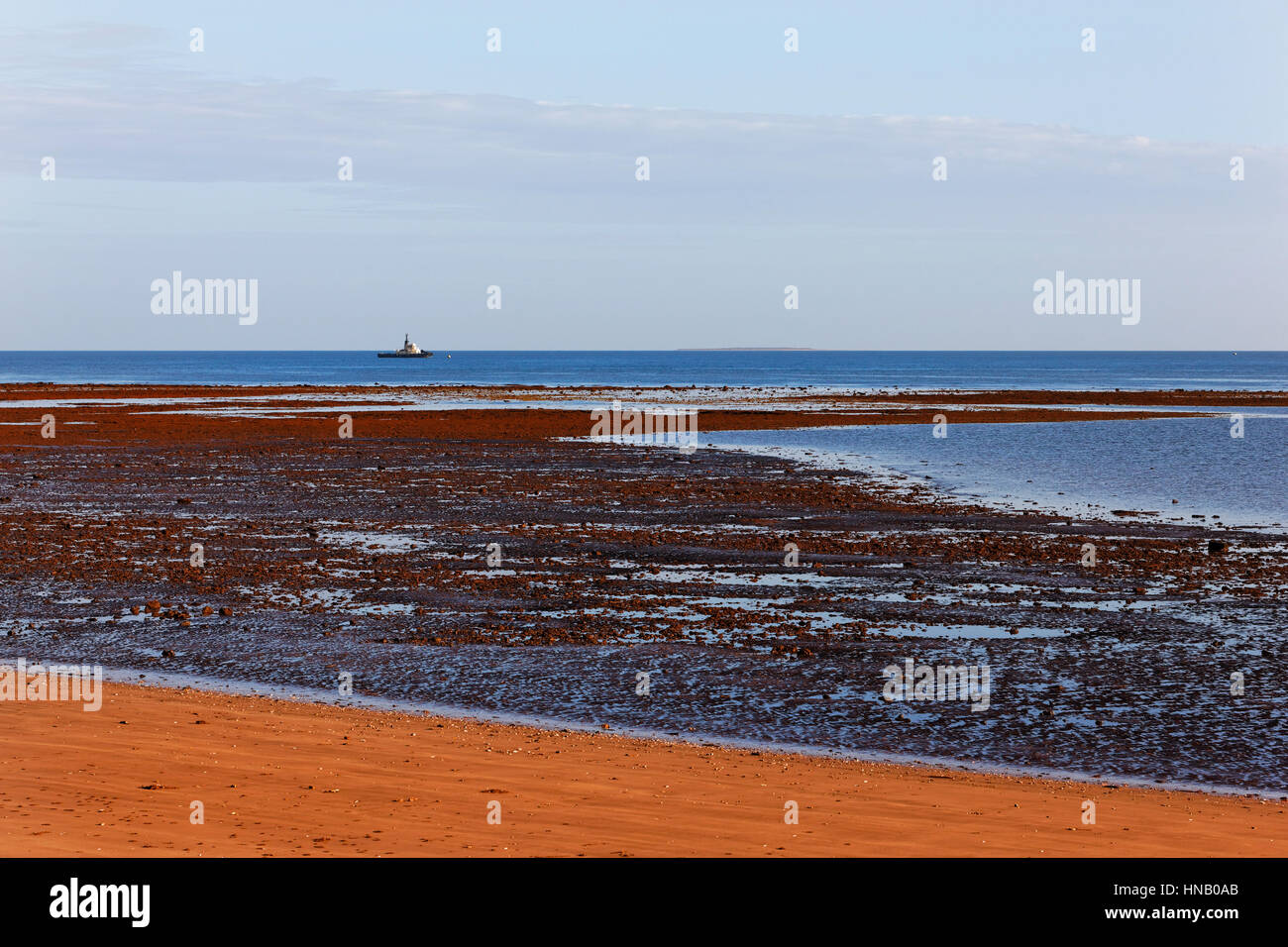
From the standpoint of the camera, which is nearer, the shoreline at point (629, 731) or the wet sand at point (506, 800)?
the wet sand at point (506, 800)

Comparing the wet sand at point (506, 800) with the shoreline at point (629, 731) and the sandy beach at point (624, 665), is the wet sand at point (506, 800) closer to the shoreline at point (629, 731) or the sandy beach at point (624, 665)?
the sandy beach at point (624, 665)

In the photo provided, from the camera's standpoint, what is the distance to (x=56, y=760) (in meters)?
10.8

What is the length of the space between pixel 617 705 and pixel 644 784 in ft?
11.2

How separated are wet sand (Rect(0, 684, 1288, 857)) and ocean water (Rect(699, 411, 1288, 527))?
21653 mm

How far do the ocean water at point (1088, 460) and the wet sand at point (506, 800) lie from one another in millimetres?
21653

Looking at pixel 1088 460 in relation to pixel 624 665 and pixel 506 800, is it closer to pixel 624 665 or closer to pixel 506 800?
pixel 624 665

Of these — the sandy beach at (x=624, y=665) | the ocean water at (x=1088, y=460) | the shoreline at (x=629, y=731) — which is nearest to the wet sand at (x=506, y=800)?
the sandy beach at (x=624, y=665)

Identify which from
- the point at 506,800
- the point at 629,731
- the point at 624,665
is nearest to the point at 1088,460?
the point at 624,665

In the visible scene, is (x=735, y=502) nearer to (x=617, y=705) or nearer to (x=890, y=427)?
(x=617, y=705)

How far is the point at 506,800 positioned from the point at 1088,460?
41525 millimetres

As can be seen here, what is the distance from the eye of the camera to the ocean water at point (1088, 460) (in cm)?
3372

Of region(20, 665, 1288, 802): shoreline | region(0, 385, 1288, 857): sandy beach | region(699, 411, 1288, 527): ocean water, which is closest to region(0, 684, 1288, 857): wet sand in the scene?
region(0, 385, 1288, 857): sandy beach

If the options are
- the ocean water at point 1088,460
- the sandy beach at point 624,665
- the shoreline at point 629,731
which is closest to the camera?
the sandy beach at point 624,665

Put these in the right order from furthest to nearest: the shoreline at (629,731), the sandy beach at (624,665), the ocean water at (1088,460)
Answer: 1. the ocean water at (1088,460)
2. the shoreline at (629,731)
3. the sandy beach at (624,665)
